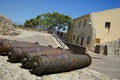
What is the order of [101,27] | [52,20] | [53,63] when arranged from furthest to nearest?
[52,20] → [101,27] → [53,63]

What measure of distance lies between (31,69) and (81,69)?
260 centimetres

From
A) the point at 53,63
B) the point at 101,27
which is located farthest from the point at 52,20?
the point at 53,63

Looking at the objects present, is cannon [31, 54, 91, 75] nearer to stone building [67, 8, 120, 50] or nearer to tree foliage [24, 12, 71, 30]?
stone building [67, 8, 120, 50]

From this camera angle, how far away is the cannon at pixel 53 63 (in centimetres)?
609

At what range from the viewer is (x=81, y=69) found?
8484 millimetres

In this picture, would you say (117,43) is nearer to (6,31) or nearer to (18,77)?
(6,31)

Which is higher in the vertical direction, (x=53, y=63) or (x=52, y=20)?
(x=52, y=20)

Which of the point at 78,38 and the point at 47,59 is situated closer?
the point at 47,59

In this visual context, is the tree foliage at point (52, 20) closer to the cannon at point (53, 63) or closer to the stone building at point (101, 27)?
the stone building at point (101, 27)

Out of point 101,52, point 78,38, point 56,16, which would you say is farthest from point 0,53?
point 56,16

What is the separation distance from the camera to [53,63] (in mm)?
6371

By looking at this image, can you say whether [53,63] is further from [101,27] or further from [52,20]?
[52,20]

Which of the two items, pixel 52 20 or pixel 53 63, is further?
pixel 52 20

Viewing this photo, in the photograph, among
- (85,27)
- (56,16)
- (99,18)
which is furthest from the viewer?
(56,16)
